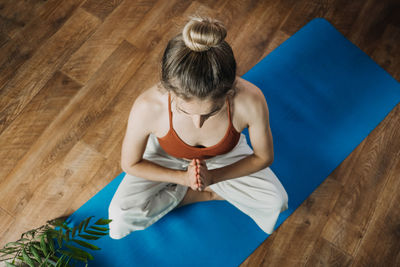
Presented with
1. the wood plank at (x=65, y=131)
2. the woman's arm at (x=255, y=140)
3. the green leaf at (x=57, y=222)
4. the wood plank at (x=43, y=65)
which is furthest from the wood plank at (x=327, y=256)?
the wood plank at (x=43, y=65)

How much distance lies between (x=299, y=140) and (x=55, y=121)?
1.49 meters

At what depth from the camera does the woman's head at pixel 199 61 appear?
2.70 ft

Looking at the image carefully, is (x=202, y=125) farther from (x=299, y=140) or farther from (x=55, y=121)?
(x=55, y=121)

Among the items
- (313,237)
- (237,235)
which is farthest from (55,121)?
(313,237)

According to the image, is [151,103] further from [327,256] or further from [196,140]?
[327,256]

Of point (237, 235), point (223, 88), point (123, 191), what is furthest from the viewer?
point (237, 235)

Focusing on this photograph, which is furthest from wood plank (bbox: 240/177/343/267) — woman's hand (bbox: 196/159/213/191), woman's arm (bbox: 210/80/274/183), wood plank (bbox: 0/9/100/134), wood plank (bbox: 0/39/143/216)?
wood plank (bbox: 0/9/100/134)

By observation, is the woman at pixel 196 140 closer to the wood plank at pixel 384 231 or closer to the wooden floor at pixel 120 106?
the wooden floor at pixel 120 106

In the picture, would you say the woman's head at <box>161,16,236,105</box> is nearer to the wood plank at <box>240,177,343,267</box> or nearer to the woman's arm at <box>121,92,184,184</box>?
the woman's arm at <box>121,92,184,184</box>

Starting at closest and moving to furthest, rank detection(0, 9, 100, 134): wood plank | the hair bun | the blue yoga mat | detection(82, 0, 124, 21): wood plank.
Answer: the hair bun
the blue yoga mat
detection(0, 9, 100, 134): wood plank
detection(82, 0, 124, 21): wood plank

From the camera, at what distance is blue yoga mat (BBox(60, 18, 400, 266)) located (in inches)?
65.0

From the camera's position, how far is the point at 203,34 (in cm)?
81

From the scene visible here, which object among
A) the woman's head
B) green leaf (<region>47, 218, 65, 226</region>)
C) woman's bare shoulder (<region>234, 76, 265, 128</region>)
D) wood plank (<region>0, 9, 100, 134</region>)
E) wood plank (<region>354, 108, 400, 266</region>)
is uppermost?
the woman's head

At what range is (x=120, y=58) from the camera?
2061mm
